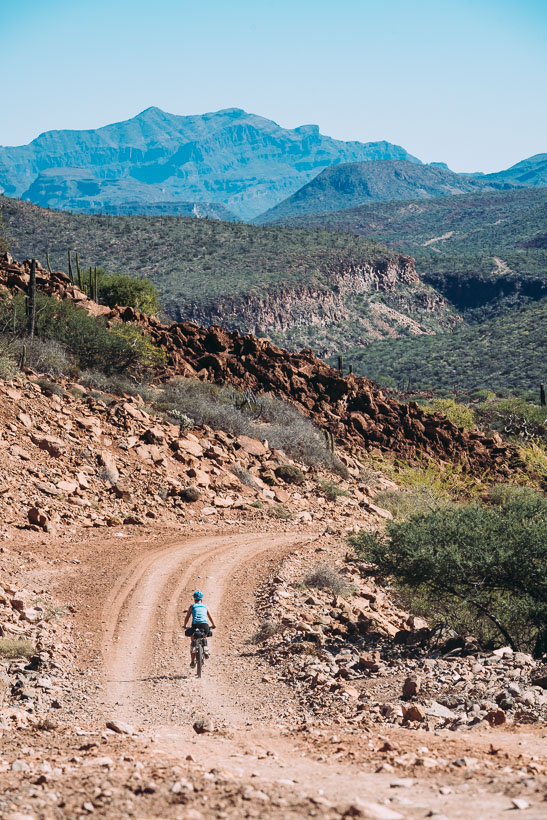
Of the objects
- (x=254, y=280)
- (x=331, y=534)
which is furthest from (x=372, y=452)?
(x=254, y=280)

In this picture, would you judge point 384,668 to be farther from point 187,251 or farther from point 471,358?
point 187,251

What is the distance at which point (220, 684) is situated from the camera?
432 inches

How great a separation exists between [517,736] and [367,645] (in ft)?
15.3

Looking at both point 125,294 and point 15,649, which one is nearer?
point 15,649

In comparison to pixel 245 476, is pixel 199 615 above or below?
below

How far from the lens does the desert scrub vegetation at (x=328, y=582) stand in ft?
51.4

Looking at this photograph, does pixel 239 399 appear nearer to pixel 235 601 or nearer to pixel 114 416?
pixel 114 416

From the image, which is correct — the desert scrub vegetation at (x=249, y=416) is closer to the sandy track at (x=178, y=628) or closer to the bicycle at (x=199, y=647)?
the sandy track at (x=178, y=628)

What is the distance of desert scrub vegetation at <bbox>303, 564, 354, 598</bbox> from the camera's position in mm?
15652

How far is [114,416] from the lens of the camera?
24.0 m

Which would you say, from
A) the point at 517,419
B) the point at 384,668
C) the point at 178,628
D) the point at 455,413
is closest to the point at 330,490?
the point at 178,628

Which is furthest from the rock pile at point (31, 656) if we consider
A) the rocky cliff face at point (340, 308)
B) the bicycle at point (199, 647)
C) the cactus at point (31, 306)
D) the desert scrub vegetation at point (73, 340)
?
the rocky cliff face at point (340, 308)

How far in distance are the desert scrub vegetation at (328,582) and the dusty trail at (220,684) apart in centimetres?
101

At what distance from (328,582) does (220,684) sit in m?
5.18
